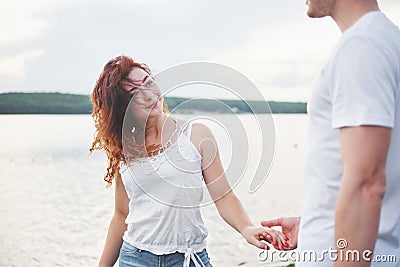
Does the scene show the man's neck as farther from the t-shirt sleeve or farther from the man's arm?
the man's arm

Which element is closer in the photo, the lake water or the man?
the man

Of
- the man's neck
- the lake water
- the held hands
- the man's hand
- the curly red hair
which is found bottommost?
the lake water

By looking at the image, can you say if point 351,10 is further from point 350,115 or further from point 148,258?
point 148,258

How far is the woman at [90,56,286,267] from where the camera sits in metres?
1.71

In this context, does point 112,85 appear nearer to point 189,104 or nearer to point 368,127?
point 189,104

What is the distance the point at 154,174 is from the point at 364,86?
34.9 inches

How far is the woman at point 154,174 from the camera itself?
1.71 meters

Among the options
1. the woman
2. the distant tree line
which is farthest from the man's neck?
the distant tree line

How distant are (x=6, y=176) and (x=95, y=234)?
300 centimetres

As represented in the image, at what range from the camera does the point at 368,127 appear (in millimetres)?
974

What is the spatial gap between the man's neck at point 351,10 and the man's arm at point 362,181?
0.20 m

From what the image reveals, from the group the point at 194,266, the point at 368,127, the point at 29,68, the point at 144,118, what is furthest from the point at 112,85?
the point at 29,68

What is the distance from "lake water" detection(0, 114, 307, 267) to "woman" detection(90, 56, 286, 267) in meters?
0.09

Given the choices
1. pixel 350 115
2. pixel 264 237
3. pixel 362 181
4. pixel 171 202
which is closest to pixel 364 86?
pixel 350 115
